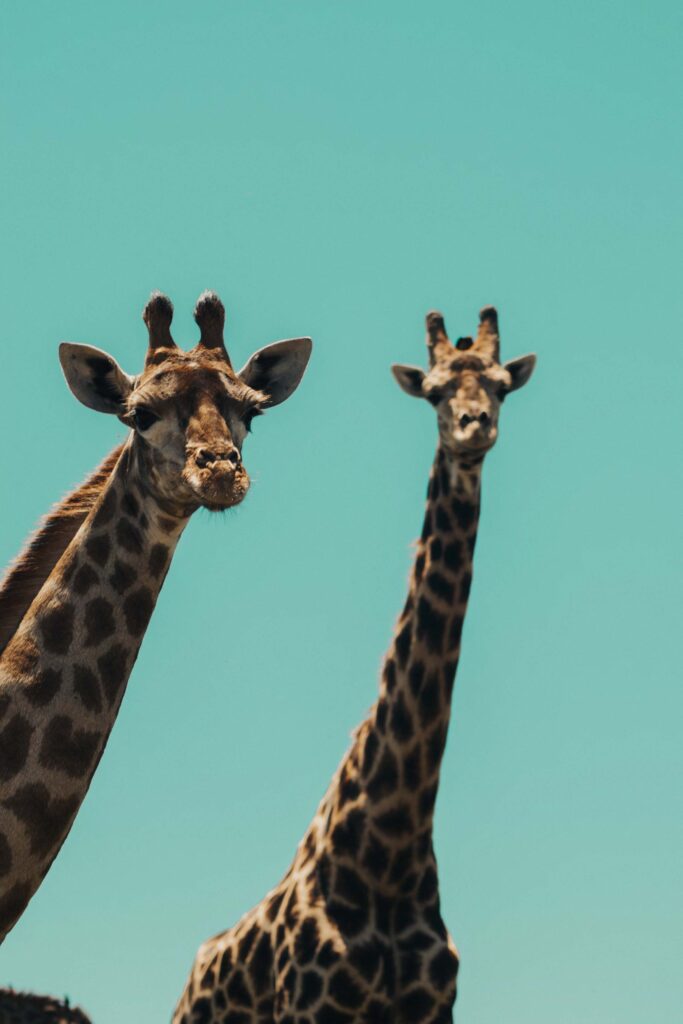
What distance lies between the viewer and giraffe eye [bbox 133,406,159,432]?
44.0 ft

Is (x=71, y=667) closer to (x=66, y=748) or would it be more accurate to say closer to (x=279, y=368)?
(x=66, y=748)

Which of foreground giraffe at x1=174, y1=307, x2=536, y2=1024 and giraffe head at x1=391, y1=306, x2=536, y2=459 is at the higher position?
giraffe head at x1=391, y1=306, x2=536, y2=459

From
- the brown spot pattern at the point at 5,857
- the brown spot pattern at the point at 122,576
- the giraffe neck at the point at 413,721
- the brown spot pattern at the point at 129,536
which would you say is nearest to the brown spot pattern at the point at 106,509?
the brown spot pattern at the point at 129,536

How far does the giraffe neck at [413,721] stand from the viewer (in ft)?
51.1

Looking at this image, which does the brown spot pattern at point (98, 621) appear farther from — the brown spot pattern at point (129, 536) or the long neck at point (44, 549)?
the long neck at point (44, 549)

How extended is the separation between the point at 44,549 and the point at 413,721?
3513 mm

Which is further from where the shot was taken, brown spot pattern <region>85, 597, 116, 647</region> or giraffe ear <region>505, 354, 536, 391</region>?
giraffe ear <region>505, 354, 536, 391</region>

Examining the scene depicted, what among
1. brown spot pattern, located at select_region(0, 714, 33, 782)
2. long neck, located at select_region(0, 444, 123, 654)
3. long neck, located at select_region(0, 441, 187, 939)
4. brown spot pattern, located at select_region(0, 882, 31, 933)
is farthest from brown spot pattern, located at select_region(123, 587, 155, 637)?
brown spot pattern, located at select_region(0, 882, 31, 933)

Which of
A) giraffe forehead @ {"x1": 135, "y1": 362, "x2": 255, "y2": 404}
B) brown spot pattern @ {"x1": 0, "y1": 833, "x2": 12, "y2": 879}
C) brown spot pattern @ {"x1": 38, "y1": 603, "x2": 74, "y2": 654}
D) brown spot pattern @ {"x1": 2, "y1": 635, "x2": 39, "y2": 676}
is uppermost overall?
giraffe forehead @ {"x1": 135, "y1": 362, "x2": 255, "y2": 404}

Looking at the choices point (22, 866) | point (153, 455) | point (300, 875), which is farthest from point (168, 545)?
point (300, 875)

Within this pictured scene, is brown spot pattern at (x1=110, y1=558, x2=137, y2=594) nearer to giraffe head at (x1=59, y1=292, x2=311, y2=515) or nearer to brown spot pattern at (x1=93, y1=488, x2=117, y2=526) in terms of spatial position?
brown spot pattern at (x1=93, y1=488, x2=117, y2=526)

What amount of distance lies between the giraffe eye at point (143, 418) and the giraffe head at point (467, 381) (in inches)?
136

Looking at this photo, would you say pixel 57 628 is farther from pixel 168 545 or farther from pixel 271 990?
pixel 271 990

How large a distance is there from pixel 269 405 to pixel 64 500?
163 cm
